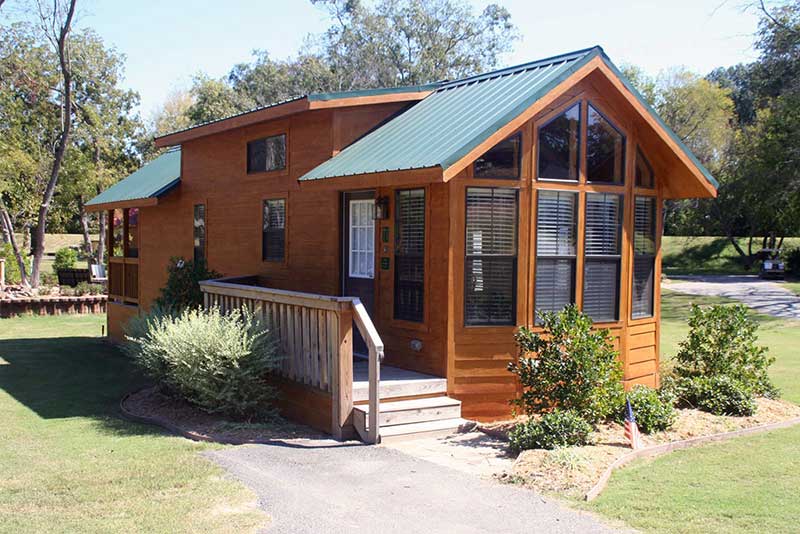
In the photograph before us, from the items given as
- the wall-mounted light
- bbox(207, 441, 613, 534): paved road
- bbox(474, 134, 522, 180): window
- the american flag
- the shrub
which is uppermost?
bbox(474, 134, 522, 180): window

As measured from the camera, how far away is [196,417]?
8.63m

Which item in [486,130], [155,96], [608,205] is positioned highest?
[155,96]

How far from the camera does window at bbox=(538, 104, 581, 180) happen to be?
29.6 feet

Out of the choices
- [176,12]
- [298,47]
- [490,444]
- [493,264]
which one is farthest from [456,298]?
[298,47]

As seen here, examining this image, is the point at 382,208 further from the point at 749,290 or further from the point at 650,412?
the point at 749,290

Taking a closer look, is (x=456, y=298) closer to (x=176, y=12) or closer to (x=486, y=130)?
(x=486, y=130)

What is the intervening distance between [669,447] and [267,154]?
7532 mm

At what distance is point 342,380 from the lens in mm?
7707

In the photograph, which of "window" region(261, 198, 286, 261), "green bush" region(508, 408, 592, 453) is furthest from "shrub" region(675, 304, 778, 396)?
"window" region(261, 198, 286, 261)

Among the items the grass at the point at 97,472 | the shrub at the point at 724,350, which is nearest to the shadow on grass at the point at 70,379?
the grass at the point at 97,472

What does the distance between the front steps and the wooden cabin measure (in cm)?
2

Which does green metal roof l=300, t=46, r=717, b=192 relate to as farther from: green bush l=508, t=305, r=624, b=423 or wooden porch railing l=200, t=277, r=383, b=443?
green bush l=508, t=305, r=624, b=423

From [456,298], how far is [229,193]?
19.4 ft

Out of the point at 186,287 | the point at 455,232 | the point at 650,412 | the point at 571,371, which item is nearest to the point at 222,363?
the point at 455,232
